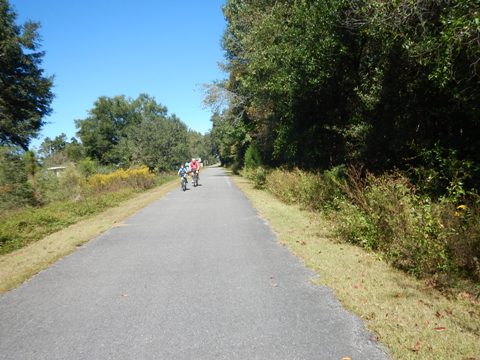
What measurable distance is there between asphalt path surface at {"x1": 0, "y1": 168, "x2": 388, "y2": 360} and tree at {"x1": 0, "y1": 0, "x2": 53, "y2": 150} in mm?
33326

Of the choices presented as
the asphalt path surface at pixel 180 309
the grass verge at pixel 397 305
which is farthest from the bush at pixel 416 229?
the asphalt path surface at pixel 180 309

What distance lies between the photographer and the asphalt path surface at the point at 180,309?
375 centimetres

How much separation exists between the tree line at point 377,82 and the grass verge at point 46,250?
26.7 feet

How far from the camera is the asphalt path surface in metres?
3.75

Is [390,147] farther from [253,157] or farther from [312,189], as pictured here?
[253,157]

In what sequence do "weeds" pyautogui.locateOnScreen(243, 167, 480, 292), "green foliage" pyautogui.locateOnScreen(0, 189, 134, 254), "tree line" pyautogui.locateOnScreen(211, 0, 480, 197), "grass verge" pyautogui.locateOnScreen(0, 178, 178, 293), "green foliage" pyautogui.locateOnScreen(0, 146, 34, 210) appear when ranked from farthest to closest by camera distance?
1. "green foliage" pyautogui.locateOnScreen(0, 146, 34, 210)
2. "green foliage" pyautogui.locateOnScreen(0, 189, 134, 254)
3. "tree line" pyautogui.locateOnScreen(211, 0, 480, 197)
4. "grass verge" pyautogui.locateOnScreen(0, 178, 178, 293)
5. "weeds" pyautogui.locateOnScreen(243, 167, 480, 292)

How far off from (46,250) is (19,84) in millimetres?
35659

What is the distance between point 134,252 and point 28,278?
6.94ft

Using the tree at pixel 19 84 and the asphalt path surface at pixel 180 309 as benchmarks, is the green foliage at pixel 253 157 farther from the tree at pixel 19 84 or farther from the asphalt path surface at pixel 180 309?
the asphalt path surface at pixel 180 309

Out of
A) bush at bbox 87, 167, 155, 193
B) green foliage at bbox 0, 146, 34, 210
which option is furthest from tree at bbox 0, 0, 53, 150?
green foliage at bbox 0, 146, 34, 210

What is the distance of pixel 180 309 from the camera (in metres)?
4.75

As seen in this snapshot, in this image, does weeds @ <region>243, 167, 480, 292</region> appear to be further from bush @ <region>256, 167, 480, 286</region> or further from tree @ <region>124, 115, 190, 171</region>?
tree @ <region>124, 115, 190, 171</region>

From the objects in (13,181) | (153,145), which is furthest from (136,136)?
(13,181)

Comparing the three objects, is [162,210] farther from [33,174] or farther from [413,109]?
[413,109]
